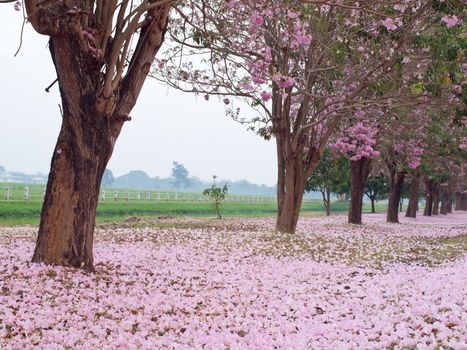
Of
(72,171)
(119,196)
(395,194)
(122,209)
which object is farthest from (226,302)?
(119,196)

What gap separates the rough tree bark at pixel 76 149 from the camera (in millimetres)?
10023

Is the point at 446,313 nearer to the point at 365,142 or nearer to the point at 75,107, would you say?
the point at 75,107

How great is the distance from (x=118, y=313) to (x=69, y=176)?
10.8ft

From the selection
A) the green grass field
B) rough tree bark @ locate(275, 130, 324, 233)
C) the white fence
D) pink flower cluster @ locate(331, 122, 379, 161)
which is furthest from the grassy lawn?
pink flower cluster @ locate(331, 122, 379, 161)

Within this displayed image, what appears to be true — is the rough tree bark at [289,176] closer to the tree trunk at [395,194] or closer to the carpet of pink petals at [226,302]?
the carpet of pink petals at [226,302]

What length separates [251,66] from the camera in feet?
60.0

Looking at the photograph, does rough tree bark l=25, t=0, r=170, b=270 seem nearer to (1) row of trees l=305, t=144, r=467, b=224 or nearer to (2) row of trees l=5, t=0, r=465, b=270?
(2) row of trees l=5, t=0, r=465, b=270

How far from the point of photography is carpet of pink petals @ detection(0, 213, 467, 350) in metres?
6.92

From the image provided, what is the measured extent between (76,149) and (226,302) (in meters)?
4.09

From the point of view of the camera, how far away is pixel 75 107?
10164 mm

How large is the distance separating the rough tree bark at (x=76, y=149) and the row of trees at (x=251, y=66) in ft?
0.06

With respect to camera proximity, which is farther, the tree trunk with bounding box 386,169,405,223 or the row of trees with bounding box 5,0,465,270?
the tree trunk with bounding box 386,169,405,223

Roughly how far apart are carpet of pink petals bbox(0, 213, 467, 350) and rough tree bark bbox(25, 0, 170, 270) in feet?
2.13

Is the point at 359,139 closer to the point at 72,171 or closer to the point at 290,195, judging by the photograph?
the point at 290,195
